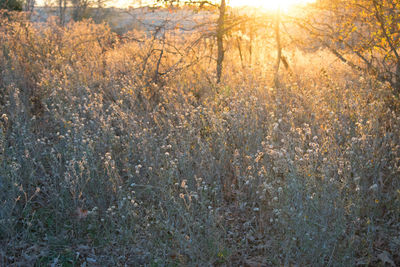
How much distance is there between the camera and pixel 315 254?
8.28 ft

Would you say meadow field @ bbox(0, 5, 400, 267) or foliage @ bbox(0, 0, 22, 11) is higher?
foliage @ bbox(0, 0, 22, 11)

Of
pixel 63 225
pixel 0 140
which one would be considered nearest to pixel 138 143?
pixel 63 225

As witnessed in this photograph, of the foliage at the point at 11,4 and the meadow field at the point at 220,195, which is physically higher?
the foliage at the point at 11,4

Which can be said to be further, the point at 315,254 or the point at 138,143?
the point at 138,143

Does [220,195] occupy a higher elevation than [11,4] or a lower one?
lower

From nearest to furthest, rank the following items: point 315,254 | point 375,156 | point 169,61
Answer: point 315,254 < point 375,156 < point 169,61

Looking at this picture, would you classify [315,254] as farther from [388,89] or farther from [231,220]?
[388,89]

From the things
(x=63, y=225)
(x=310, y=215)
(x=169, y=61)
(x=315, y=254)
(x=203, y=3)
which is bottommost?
(x=63, y=225)

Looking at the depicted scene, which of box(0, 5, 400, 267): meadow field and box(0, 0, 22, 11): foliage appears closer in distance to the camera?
box(0, 5, 400, 267): meadow field

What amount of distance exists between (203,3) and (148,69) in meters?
1.54

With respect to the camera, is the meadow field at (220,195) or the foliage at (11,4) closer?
the meadow field at (220,195)

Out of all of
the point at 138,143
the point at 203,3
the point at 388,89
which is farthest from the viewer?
the point at 203,3

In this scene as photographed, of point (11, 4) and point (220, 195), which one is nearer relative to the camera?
point (220, 195)

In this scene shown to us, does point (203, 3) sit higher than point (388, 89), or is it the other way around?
point (203, 3)
